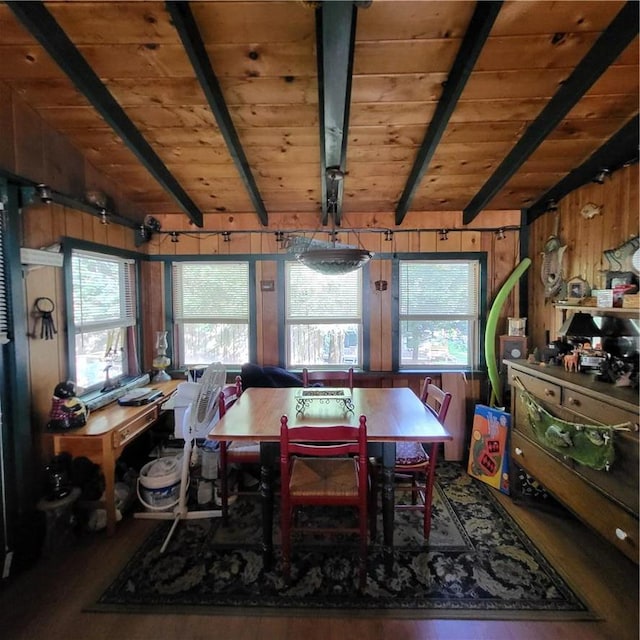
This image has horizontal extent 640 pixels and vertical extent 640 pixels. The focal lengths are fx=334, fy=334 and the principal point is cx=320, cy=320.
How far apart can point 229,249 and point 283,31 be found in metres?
→ 2.10

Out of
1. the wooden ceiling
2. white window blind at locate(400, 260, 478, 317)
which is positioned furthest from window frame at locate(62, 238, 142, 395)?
white window blind at locate(400, 260, 478, 317)

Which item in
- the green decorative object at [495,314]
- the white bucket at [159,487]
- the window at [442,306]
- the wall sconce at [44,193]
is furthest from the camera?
the window at [442,306]

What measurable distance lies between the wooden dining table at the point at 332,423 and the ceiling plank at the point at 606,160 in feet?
6.82

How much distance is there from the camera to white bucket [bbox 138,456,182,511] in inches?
96.0

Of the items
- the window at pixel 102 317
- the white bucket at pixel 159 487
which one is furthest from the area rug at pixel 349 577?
the window at pixel 102 317

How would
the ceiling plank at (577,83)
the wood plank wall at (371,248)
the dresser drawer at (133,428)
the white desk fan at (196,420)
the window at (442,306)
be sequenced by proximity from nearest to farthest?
the ceiling plank at (577,83) → the white desk fan at (196,420) → the dresser drawer at (133,428) → the wood plank wall at (371,248) → the window at (442,306)

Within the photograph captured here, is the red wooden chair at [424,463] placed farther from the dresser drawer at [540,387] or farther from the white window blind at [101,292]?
the white window blind at [101,292]

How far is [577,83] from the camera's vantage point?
1781 millimetres

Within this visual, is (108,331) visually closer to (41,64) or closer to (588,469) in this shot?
(41,64)

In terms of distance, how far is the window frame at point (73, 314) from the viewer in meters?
2.44

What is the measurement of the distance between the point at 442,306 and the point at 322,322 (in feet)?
4.11

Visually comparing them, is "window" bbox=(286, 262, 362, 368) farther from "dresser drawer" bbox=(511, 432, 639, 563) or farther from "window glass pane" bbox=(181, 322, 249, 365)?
"dresser drawer" bbox=(511, 432, 639, 563)

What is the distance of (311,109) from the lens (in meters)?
2.09

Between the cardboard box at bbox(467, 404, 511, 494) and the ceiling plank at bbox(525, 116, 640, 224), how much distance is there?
191 cm
